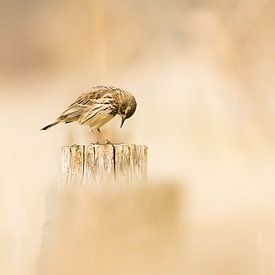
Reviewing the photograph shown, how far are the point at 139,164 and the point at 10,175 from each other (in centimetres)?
48

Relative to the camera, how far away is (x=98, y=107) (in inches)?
70.9

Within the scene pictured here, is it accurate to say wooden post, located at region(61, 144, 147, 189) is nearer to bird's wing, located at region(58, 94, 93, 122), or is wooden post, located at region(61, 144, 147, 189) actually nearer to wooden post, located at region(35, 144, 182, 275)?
wooden post, located at region(35, 144, 182, 275)

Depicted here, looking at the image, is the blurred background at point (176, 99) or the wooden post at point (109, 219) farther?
the blurred background at point (176, 99)

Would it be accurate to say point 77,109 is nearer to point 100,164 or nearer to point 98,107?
point 98,107

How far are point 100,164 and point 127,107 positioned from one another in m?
0.26

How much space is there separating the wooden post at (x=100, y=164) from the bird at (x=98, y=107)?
0.11m

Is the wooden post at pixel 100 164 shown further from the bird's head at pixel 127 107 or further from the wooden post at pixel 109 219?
the bird's head at pixel 127 107

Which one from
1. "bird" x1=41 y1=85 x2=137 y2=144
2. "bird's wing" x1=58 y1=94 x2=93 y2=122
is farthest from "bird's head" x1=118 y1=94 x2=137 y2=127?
"bird's wing" x1=58 y1=94 x2=93 y2=122

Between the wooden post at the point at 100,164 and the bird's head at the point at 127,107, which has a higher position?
the bird's head at the point at 127,107

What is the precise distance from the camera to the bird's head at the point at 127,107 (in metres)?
1.83

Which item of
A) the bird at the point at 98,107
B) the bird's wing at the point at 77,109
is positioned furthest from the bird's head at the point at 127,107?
the bird's wing at the point at 77,109

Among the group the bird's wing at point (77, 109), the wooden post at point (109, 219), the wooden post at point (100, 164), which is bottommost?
the wooden post at point (109, 219)

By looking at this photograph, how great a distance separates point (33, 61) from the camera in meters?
1.89

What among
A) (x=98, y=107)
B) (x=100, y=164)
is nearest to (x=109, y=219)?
(x=100, y=164)
